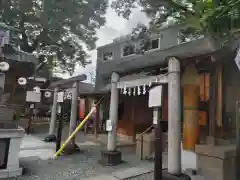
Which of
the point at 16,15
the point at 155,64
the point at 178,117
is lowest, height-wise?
the point at 178,117

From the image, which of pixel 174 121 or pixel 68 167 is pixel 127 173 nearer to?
pixel 68 167

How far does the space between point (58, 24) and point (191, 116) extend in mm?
14366

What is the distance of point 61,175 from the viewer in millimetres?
5871

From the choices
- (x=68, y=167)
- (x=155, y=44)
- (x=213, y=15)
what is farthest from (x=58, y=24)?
(x=213, y=15)

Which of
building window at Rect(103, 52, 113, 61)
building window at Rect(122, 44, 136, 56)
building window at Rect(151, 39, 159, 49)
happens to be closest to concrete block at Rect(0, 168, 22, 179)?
building window at Rect(151, 39, 159, 49)

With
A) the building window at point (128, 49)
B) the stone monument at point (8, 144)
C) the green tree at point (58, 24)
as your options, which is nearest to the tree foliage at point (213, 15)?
the stone monument at point (8, 144)

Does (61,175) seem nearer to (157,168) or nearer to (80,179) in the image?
(80,179)

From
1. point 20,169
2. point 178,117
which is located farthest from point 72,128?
point 178,117

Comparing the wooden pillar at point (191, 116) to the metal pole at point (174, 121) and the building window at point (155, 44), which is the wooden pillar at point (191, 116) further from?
the building window at point (155, 44)

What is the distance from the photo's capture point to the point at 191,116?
19.0 feet

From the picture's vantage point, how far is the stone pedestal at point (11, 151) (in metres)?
5.61

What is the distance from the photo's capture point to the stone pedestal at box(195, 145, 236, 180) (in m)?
4.86

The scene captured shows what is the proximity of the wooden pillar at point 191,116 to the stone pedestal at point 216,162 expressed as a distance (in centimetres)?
39

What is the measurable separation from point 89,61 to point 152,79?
627 inches
